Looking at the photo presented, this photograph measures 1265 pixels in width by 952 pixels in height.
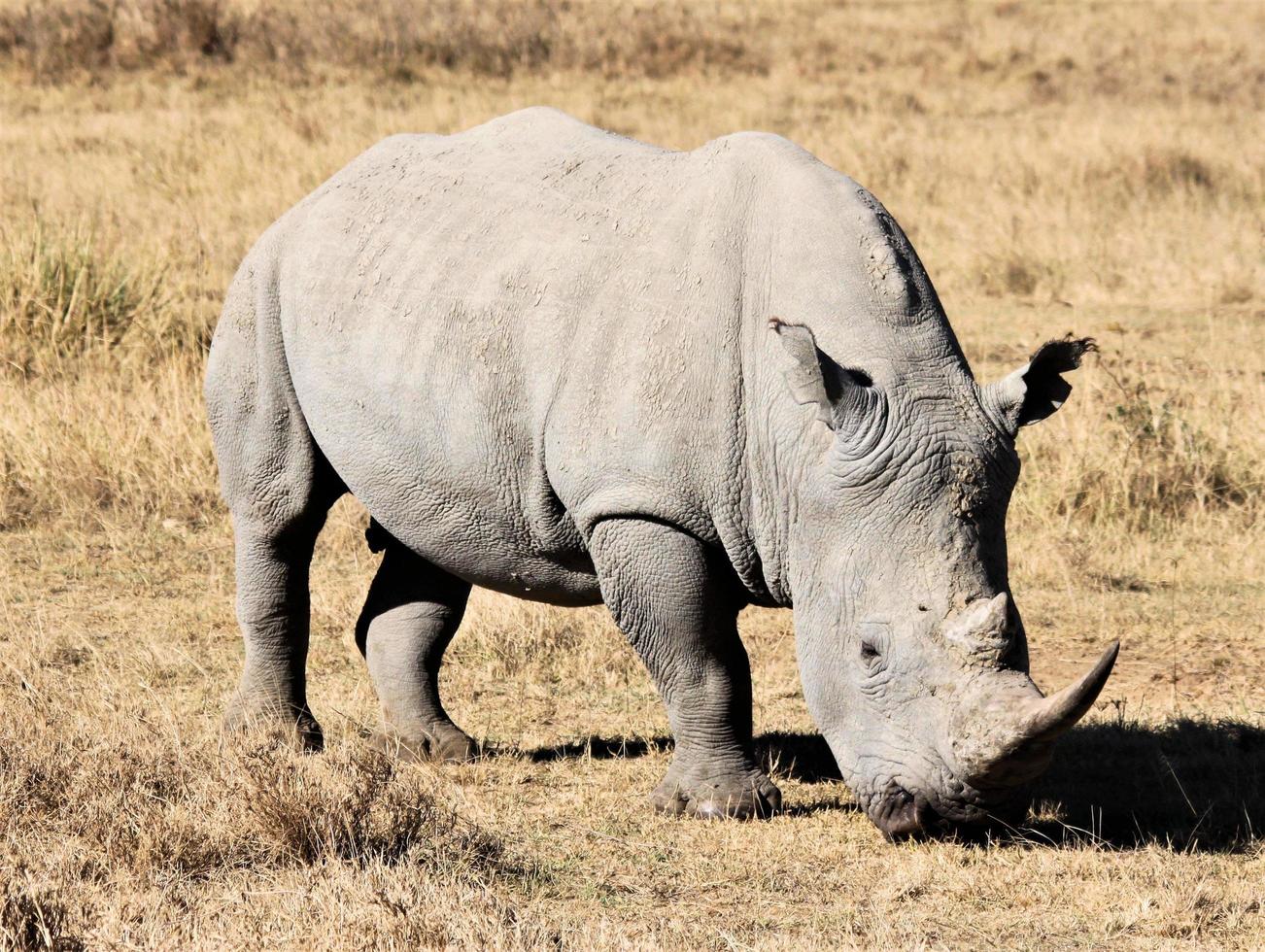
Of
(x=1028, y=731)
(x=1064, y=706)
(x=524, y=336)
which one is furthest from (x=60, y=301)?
(x=1064, y=706)

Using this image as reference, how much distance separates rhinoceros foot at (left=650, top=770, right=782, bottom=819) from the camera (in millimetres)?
5137

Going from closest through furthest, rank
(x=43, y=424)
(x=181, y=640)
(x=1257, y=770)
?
(x=1257, y=770)
(x=181, y=640)
(x=43, y=424)

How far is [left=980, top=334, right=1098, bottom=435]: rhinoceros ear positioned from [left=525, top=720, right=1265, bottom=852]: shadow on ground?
112 centimetres

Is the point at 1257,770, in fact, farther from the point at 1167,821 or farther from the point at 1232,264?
the point at 1232,264

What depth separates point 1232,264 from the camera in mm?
13156

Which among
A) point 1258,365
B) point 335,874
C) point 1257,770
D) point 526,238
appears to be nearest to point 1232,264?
point 1258,365

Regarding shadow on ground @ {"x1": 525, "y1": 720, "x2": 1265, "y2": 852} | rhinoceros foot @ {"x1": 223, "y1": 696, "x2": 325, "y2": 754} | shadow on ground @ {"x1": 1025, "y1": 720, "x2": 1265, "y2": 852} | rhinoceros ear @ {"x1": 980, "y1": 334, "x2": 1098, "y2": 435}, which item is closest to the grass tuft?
rhinoceros foot @ {"x1": 223, "y1": 696, "x2": 325, "y2": 754}

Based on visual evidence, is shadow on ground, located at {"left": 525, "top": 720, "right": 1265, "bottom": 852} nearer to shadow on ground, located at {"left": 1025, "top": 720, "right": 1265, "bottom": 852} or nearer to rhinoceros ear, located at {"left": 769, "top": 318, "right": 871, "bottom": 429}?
shadow on ground, located at {"left": 1025, "top": 720, "right": 1265, "bottom": 852}

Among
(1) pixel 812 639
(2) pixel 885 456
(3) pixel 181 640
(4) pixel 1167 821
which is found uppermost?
(2) pixel 885 456

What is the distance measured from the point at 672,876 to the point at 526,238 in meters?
1.88

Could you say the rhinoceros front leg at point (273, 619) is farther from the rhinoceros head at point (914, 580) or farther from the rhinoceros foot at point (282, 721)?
the rhinoceros head at point (914, 580)

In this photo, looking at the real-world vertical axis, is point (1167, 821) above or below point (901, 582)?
below

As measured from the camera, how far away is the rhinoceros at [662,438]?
437 centimetres

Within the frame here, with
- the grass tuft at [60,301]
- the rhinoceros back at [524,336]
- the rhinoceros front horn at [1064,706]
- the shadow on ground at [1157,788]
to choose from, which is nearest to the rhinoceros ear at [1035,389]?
the rhinoceros back at [524,336]
